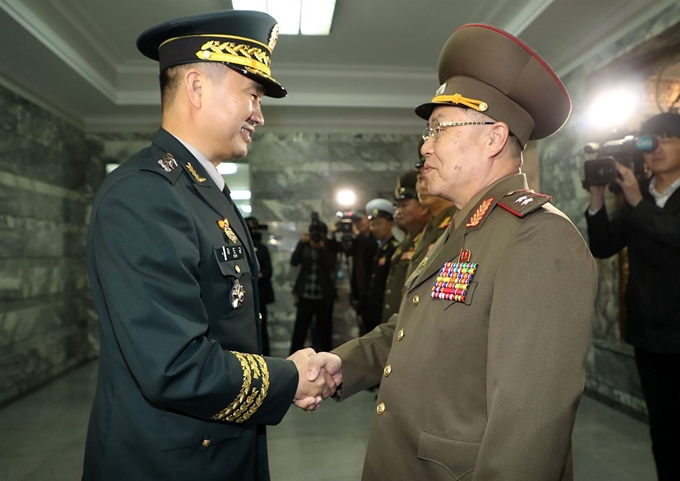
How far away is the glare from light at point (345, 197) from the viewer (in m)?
6.80

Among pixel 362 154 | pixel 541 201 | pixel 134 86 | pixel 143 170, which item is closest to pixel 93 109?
pixel 134 86

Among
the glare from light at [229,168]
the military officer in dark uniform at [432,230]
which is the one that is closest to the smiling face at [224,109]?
the military officer in dark uniform at [432,230]

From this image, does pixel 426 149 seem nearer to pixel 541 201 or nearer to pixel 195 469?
pixel 541 201

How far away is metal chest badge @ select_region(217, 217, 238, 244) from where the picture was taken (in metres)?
1.29

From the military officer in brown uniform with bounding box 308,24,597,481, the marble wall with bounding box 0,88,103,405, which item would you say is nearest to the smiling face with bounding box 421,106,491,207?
the military officer in brown uniform with bounding box 308,24,597,481

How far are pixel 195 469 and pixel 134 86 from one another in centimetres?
527

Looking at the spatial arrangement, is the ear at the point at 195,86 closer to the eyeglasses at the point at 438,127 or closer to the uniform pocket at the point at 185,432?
the eyeglasses at the point at 438,127

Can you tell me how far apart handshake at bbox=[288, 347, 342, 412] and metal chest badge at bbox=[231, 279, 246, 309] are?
286mm

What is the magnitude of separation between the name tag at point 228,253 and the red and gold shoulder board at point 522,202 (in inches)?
25.2

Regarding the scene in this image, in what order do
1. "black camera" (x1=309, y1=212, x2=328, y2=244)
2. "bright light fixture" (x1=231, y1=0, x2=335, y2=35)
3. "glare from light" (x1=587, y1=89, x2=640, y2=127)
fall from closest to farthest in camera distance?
"glare from light" (x1=587, y1=89, x2=640, y2=127) < "bright light fixture" (x1=231, y1=0, x2=335, y2=35) < "black camera" (x1=309, y1=212, x2=328, y2=244)

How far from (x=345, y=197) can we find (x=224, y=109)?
5.45m

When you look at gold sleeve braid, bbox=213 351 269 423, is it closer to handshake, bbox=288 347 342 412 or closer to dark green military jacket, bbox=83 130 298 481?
dark green military jacket, bbox=83 130 298 481

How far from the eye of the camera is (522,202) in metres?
1.10

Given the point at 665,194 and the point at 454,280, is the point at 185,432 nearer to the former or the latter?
the point at 454,280
